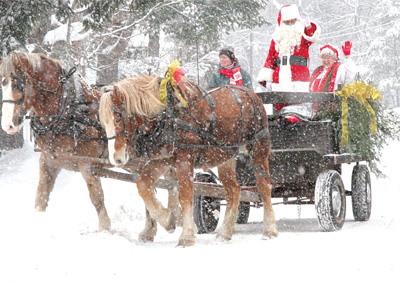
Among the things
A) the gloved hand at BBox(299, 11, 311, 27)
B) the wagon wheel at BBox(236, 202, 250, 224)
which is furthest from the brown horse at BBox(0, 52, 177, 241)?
the gloved hand at BBox(299, 11, 311, 27)

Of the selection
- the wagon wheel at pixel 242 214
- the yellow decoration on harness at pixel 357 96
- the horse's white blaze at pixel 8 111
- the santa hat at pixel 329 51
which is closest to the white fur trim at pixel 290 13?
the santa hat at pixel 329 51

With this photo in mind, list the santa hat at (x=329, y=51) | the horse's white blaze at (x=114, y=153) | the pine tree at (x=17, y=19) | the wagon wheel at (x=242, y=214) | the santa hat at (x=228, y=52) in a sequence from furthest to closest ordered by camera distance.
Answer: the pine tree at (x=17, y=19) < the santa hat at (x=329, y=51) < the wagon wheel at (x=242, y=214) < the santa hat at (x=228, y=52) < the horse's white blaze at (x=114, y=153)

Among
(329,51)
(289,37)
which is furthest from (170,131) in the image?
(329,51)

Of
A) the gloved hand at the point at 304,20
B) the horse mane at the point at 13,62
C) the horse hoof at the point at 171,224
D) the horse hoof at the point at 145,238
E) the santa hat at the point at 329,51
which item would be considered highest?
the gloved hand at the point at 304,20

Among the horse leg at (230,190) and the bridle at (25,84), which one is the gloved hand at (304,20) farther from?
the bridle at (25,84)

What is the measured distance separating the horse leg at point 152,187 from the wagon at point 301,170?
42.9 inches

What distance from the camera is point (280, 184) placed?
823 centimetres

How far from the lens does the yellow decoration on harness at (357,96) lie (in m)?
7.93

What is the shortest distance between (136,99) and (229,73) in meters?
2.86

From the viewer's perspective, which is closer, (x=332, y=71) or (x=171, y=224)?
(x=171, y=224)

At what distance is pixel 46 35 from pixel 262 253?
9.31m

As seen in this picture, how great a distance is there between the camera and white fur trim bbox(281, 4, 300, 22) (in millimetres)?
8930

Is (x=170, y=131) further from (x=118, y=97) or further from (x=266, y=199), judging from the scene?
(x=266, y=199)

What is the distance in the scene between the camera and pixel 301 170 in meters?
8.15
